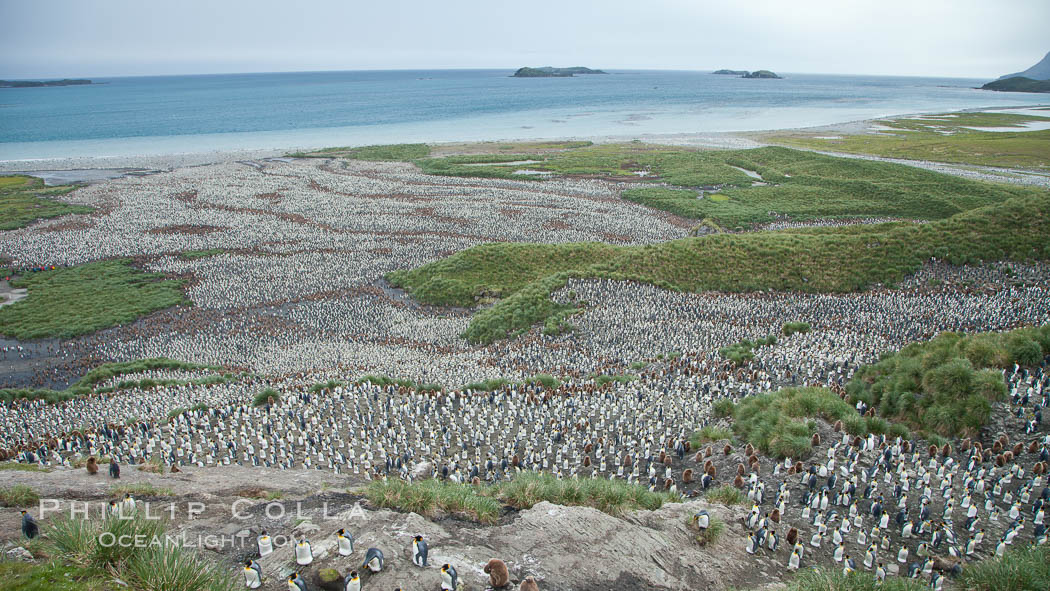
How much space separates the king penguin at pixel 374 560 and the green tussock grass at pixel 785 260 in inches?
847

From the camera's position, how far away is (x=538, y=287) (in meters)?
33.2

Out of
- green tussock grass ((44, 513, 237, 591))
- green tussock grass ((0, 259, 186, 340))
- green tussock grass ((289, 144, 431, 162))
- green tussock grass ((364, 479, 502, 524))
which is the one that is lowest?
green tussock grass ((0, 259, 186, 340))

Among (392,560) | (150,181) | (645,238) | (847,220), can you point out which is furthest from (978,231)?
(150,181)

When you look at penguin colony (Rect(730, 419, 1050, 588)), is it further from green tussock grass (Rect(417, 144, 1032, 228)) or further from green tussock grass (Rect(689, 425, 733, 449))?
green tussock grass (Rect(417, 144, 1032, 228))

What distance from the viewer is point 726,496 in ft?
40.3

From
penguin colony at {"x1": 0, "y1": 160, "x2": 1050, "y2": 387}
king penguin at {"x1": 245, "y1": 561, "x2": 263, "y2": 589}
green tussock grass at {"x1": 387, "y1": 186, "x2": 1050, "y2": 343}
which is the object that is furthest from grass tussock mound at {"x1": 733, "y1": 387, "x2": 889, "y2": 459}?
green tussock grass at {"x1": 387, "y1": 186, "x2": 1050, "y2": 343}

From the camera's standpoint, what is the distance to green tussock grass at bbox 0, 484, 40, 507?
10609mm

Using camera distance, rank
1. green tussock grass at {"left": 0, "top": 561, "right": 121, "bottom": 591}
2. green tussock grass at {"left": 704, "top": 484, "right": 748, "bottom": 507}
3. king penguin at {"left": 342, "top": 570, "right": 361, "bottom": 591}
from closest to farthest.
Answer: green tussock grass at {"left": 0, "top": 561, "right": 121, "bottom": 591}
king penguin at {"left": 342, "top": 570, "right": 361, "bottom": 591}
green tussock grass at {"left": 704, "top": 484, "right": 748, "bottom": 507}

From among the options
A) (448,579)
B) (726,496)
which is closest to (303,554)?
(448,579)

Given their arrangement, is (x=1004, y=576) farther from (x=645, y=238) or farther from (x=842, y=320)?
(x=645, y=238)

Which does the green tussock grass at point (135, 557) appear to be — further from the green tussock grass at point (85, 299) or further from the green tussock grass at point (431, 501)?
the green tussock grass at point (85, 299)

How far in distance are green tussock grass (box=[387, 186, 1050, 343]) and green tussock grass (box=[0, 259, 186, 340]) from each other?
18849 mm

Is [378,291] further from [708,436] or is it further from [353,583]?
[353,583]

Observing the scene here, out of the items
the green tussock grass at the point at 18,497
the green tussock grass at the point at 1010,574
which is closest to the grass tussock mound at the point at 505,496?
the green tussock grass at the point at 1010,574
